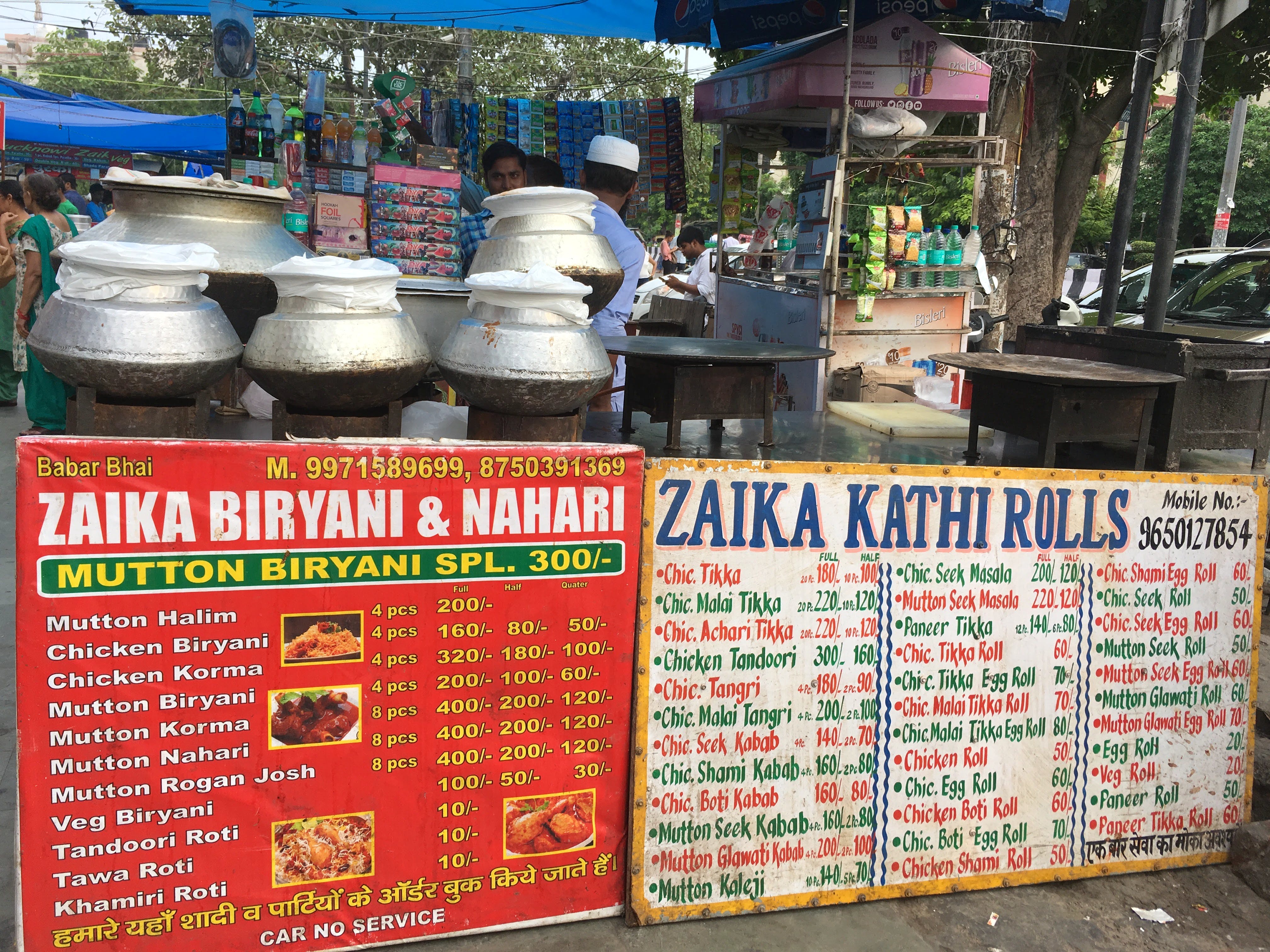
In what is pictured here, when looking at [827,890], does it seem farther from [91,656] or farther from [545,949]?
[91,656]

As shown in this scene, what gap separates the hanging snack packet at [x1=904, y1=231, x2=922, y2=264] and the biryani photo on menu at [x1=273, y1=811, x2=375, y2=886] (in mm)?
5204

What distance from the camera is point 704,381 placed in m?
3.40

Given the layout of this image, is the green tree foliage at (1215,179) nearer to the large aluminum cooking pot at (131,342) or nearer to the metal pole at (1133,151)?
the metal pole at (1133,151)

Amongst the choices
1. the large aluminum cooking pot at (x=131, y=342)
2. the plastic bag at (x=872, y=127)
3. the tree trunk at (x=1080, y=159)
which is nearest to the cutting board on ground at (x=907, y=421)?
the plastic bag at (x=872, y=127)

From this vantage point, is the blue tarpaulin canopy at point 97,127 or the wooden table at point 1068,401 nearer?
the wooden table at point 1068,401

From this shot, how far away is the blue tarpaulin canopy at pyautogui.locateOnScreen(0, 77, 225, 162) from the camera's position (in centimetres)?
1723

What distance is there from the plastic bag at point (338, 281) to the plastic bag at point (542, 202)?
2.08 feet

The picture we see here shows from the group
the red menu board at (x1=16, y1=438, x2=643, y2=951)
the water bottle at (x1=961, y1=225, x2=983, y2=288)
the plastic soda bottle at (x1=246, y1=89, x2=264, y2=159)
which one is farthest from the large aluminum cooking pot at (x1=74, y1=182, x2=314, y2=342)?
the water bottle at (x1=961, y1=225, x2=983, y2=288)

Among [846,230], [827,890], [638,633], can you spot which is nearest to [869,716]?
[827,890]

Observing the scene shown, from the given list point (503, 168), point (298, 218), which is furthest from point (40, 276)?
point (503, 168)

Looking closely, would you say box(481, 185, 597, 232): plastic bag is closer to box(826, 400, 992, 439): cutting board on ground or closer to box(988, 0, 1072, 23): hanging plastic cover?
box(826, 400, 992, 439): cutting board on ground

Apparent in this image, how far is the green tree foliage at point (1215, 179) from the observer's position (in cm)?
2811

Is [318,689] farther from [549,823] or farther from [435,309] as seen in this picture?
[435,309]

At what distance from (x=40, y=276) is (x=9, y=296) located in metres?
1.45
